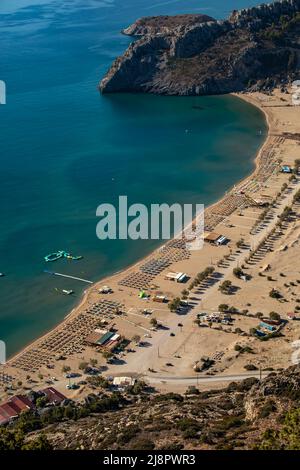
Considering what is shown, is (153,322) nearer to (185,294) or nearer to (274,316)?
(185,294)

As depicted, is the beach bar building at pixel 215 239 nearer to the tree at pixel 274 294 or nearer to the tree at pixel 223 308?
the tree at pixel 274 294

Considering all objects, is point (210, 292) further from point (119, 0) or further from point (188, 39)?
point (119, 0)

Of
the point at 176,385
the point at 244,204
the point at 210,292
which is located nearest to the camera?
the point at 176,385

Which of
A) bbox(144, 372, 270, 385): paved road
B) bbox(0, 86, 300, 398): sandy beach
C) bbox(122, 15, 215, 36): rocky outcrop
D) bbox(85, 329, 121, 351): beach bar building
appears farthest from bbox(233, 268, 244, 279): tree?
bbox(122, 15, 215, 36): rocky outcrop

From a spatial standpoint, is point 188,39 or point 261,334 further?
point 188,39

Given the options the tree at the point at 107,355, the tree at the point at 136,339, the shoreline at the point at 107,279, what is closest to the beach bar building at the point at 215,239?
the shoreline at the point at 107,279

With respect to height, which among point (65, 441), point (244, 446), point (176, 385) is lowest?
point (176, 385)

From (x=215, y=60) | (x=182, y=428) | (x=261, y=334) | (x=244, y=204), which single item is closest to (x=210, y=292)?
(x=261, y=334)
